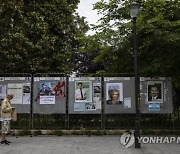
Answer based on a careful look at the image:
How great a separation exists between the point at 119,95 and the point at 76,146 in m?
4.32

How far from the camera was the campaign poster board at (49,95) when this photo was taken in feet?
51.9

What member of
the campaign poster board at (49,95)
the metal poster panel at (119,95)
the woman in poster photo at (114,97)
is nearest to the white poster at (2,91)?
the campaign poster board at (49,95)

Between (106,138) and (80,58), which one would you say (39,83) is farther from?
(80,58)

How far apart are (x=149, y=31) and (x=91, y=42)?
12.3ft

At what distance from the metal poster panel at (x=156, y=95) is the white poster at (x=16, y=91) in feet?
17.9

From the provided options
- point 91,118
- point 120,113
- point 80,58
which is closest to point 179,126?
point 120,113

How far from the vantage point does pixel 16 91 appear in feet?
52.3

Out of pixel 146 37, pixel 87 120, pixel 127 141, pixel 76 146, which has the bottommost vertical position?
pixel 76 146

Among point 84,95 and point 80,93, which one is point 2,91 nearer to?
point 80,93

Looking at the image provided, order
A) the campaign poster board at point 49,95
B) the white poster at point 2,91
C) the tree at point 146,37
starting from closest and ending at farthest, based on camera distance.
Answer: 1. the tree at point 146,37
2. the campaign poster board at point 49,95
3. the white poster at point 2,91

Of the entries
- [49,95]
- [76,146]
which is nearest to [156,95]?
[49,95]

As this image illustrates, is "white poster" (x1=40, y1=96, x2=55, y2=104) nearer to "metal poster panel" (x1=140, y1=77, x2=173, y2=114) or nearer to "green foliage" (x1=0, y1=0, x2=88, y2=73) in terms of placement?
"metal poster panel" (x1=140, y1=77, x2=173, y2=114)

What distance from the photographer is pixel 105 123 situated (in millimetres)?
15719

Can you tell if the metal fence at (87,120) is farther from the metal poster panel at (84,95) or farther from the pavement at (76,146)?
the pavement at (76,146)
